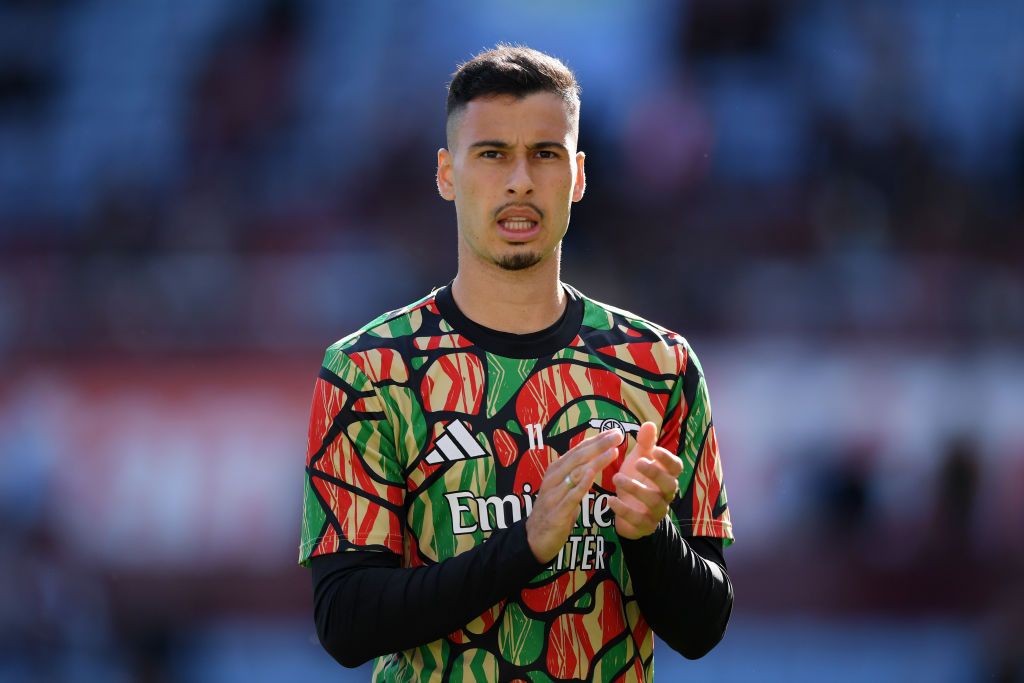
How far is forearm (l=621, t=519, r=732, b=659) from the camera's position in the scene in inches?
118

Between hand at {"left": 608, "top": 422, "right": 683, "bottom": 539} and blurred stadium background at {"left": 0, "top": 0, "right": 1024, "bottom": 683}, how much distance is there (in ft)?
19.7

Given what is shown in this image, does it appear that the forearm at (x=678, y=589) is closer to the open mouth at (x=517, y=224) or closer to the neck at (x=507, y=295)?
the neck at (x=507, y=295)

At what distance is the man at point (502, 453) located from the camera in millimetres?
3018

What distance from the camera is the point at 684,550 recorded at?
3064 millimetres

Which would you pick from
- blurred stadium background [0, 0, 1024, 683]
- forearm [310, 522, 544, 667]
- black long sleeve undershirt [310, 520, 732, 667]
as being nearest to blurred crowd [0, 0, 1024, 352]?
blurred stadium background [0, 0, 1024, 683]

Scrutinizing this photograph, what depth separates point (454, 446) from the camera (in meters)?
3.13

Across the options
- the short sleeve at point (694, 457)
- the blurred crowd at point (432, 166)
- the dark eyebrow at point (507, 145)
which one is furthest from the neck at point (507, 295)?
the blurred crowd at point (432, 166)

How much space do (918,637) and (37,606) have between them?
553 cm

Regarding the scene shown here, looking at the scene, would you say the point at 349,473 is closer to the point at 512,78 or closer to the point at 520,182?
the point at 520,182

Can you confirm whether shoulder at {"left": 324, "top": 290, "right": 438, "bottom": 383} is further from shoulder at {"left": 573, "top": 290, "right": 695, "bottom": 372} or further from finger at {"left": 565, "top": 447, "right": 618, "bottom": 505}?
finger at {"left": 565, "top": 447, "right": 618, "bottom": 505}

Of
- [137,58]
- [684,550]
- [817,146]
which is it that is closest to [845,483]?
[817,146]

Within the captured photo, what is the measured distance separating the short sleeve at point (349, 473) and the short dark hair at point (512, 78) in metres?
0.67

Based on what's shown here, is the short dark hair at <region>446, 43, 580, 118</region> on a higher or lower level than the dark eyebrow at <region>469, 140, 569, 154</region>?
higher

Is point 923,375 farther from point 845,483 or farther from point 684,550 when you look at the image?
point 684,550
